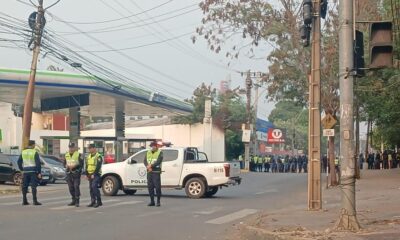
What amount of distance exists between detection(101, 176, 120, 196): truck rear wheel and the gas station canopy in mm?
17359

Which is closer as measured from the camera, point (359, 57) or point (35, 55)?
point (359, 57)

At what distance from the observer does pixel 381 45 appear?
1035cm

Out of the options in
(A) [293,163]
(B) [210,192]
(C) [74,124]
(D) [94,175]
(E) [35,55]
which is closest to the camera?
(D) [94,175]

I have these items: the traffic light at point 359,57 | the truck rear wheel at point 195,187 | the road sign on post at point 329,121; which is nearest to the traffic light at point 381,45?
the traffic light at point 359,57

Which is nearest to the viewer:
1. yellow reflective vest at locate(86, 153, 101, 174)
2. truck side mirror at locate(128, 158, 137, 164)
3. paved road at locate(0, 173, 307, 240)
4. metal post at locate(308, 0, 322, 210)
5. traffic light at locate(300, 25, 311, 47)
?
paved road at locate(0, 173, 307, 240)

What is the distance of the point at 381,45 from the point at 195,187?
12221 millimetres

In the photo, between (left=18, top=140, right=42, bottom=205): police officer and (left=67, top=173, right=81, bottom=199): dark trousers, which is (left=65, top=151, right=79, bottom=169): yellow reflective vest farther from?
(left=18, top=140, right=42, bottom=205): police officer

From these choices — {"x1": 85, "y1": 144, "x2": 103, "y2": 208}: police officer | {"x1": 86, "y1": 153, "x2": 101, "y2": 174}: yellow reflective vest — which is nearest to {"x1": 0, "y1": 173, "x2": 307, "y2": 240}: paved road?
{"x1": 85, "y1": 144, "x2": 103, "y2": 208}: police officer

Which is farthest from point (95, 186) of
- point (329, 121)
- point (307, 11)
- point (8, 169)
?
point (8, 169)

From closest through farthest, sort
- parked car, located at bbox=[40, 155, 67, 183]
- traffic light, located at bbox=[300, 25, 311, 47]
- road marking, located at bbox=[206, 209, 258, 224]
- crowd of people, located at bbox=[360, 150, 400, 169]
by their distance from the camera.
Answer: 1. road marking, located at bbox=[206, 209, 258, 224]
2. traffic light, located at bbox=[300, 25, 311, 47]
3. parked car, located at bbox=[40, 155, 67, 183]
4. crowd of people, located at bbox=[360, 150, 400, 169]

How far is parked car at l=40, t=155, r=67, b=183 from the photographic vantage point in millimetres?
32312

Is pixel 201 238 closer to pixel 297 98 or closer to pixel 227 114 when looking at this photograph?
pixel 297 98

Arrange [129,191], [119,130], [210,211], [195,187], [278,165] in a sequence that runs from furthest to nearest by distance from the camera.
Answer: [278,165], [119,130], [129,191], [195,187], [210,211]

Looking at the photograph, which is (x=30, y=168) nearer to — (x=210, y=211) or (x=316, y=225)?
(x=210, y=211)
